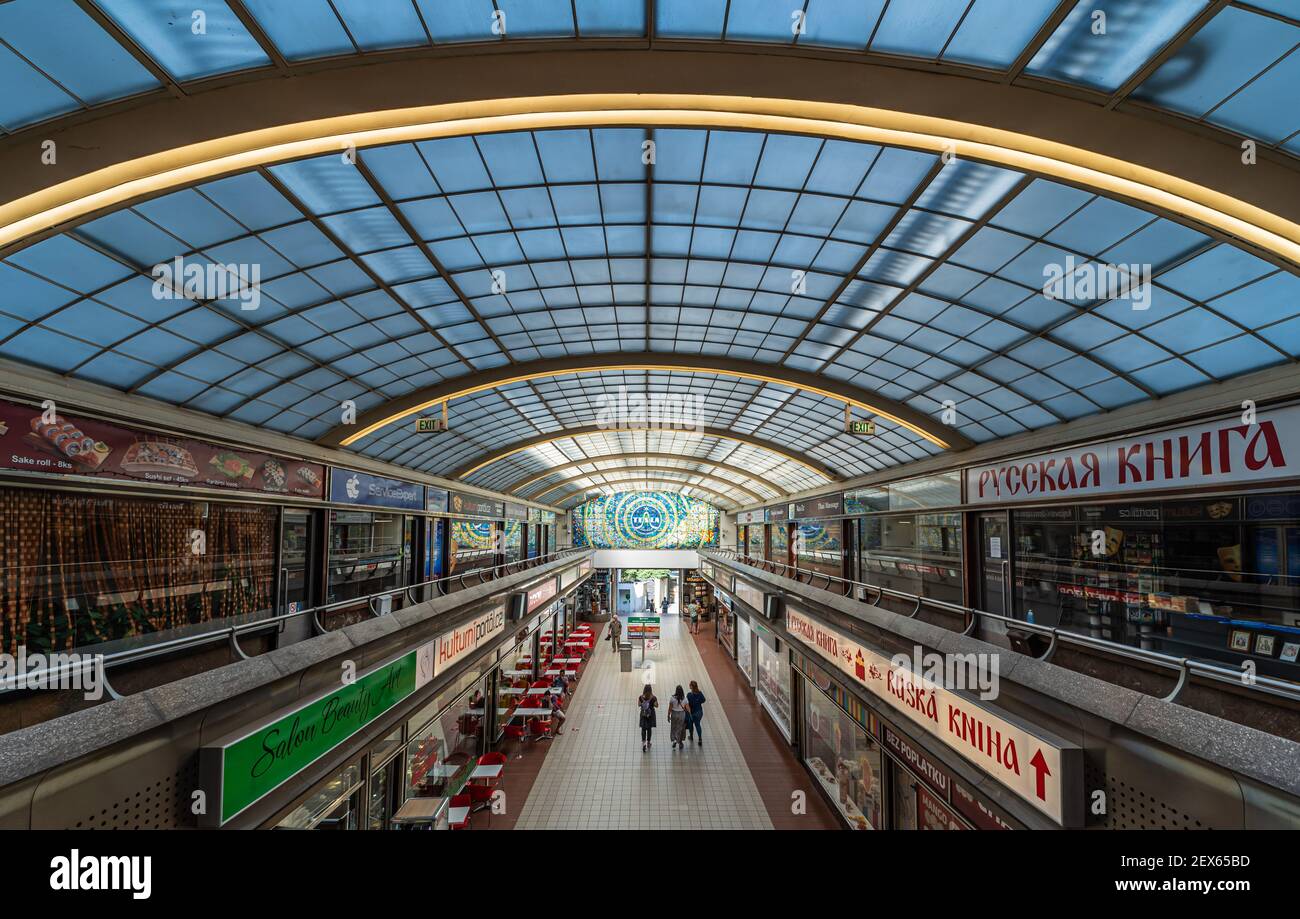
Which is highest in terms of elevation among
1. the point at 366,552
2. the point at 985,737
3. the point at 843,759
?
the point at 366,552

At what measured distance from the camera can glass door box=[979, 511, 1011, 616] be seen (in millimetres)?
13570

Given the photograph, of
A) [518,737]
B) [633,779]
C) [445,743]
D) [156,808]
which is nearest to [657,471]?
[518,737]

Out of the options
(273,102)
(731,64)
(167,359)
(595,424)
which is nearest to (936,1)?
(731,64)

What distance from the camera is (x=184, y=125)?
21.7 ft

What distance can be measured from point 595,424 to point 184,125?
21449 millimetres

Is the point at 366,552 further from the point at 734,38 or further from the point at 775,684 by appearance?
the point at 734,38

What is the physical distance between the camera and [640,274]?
13.1 meters

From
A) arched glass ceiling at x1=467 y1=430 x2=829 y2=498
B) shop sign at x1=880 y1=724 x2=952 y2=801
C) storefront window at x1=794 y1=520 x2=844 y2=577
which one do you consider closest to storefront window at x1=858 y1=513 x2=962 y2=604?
storefront window at x1=794 y1=520 x2=844 y2=577

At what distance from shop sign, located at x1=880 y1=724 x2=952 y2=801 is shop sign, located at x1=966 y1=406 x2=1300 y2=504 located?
17.6 feet

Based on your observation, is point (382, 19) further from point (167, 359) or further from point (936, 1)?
point (167, 359)

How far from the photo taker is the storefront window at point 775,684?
18.3 meters

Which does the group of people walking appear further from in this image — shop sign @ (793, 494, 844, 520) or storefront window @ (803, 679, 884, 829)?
shop sign @ (793, 494, 844, 520)

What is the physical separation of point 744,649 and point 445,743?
53.4 ft

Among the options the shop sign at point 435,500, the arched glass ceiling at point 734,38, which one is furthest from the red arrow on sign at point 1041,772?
the shop sign at point 435,500
